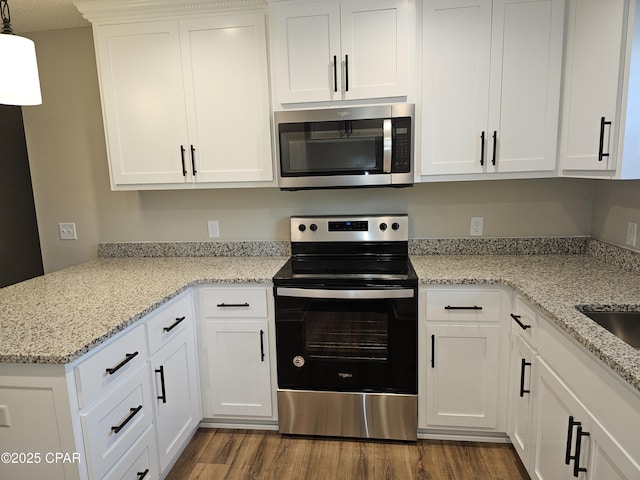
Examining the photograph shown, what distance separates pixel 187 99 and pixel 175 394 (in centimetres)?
153

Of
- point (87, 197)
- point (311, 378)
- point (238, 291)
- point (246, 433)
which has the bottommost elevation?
point (246, 433)

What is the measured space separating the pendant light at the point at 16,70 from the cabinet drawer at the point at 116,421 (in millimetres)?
1038

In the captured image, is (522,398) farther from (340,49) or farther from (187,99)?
(187,99)

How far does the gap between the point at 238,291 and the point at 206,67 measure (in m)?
1.21

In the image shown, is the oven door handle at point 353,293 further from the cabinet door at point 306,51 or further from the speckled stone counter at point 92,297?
the cabinet door at point 306,51

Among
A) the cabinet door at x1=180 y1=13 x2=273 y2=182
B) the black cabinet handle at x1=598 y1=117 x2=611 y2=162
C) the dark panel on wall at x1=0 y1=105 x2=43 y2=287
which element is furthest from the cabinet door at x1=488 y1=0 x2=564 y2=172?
the dark panel on wall at x1=0 y1=105 x2=43 y2=287

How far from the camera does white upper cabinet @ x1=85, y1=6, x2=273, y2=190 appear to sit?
83.3 inches

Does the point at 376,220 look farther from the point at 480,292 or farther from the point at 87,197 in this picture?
the point at 87,197

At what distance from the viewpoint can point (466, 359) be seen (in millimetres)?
1971

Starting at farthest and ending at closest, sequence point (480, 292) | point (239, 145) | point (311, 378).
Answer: point (239, 145)
point (311, 378)
point (480, 292)

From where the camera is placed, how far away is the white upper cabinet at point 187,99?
2.12 meters

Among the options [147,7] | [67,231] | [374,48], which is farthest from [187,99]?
[67,231]

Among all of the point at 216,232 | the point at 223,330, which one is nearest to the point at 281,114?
the point at 216,232

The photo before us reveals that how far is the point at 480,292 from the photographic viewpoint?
1.91m
